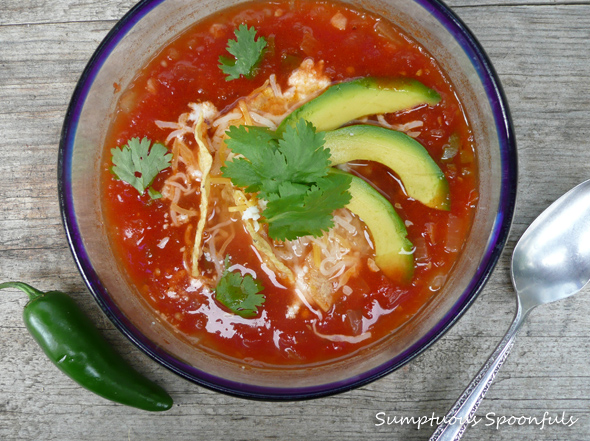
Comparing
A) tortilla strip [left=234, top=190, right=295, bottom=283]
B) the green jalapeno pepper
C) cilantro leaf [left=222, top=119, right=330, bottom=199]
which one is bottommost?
the green jalapeno pepper

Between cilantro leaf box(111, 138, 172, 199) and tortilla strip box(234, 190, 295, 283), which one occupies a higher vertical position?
cilantro leaf box(111, 138, 172, 199)

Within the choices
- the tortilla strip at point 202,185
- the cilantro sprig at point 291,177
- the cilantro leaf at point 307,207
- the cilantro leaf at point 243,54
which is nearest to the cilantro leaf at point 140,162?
the tortilla strip at point 202,185

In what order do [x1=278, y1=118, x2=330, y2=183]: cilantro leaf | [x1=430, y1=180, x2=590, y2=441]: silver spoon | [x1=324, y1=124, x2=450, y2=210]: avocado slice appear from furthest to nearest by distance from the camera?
[x1=430, y1=180, x2=590, y2=441]: silver spoon, [x1=324, y1=124, x2=450, y2=210]: avocado slice, [x1=278, y1=118, x2=330, y2=183]: cilantro leaf

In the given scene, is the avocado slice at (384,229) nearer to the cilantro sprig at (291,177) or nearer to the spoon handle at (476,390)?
the cilantro sprig at (291,177)

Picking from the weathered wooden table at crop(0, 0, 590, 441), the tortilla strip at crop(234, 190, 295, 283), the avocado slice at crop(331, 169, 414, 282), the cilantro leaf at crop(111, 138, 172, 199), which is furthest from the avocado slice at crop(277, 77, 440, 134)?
the weathered wooden table at crop(0, 0, 590, 441)

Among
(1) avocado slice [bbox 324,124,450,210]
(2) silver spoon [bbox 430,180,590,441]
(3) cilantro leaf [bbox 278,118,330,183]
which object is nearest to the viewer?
(3) cilantro leaf [bbox 278,118,330,183]

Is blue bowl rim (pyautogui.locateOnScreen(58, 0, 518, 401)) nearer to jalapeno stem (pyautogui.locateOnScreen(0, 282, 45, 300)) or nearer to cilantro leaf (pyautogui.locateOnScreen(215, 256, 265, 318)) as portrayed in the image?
cilantro leaf (pyautogui.locateOnScreen(215, 256, 265, 318))

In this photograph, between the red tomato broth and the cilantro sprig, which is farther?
the red tomato broth

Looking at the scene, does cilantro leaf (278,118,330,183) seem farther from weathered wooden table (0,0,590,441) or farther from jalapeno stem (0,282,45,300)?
jalapeno stem (0,282,45,300)
